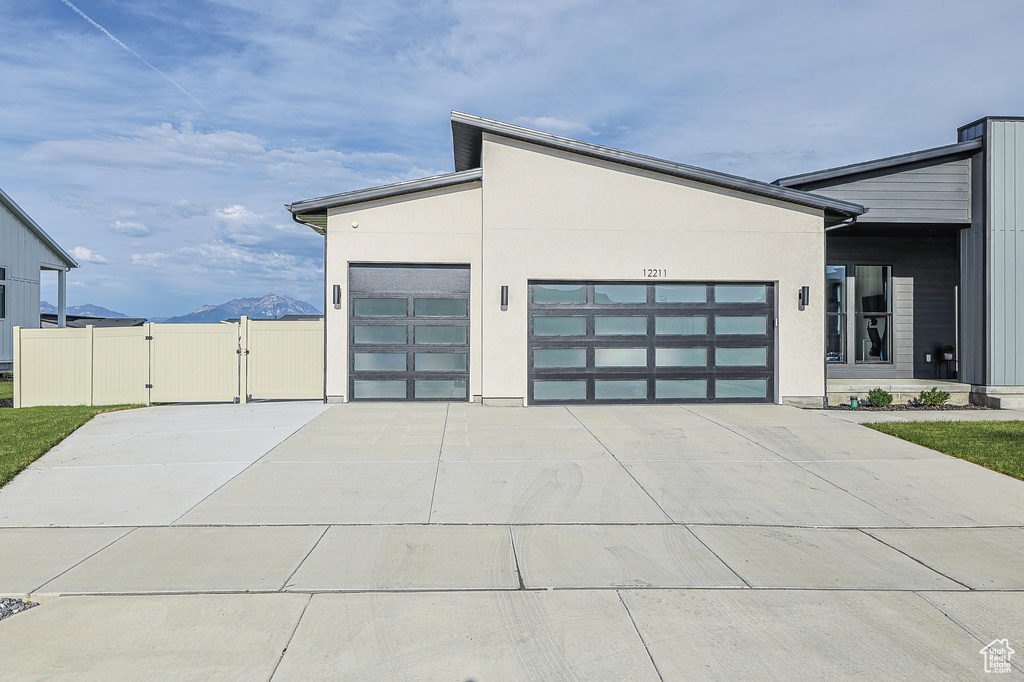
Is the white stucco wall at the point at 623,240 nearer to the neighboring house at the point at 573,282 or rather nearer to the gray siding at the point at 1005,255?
the neighboring house at the point at 573,282

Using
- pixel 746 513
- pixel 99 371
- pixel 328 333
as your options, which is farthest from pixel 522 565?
pixel 99 371

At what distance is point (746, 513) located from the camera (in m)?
6.30

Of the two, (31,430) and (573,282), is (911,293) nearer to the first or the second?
(573,282)

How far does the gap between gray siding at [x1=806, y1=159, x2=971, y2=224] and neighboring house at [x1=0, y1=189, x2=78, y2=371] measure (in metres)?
24.9

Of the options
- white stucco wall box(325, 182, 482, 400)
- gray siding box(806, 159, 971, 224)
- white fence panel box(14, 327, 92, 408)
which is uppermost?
gray siding box(806, 159, 971, 224)

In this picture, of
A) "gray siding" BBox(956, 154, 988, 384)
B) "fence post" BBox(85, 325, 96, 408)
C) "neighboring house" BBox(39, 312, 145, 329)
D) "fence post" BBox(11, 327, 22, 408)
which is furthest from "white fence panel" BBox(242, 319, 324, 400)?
"neighboring house" BBox(39, 312, 145, 329)

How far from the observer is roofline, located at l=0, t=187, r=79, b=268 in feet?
71.6

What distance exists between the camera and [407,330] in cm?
1332

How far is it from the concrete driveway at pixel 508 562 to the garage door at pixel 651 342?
12.8ft

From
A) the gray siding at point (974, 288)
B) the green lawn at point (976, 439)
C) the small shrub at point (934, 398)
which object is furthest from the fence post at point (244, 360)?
the gray siding at point (974, 288)

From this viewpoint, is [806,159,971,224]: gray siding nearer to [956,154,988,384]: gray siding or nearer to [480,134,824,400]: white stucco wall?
[956,154,988,384]: gray siding

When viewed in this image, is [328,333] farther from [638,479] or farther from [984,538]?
[984,538]

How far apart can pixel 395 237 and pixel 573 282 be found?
11.9 ft

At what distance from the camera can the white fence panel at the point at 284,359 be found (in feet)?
43.9
